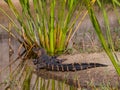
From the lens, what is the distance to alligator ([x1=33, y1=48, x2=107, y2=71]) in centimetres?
507

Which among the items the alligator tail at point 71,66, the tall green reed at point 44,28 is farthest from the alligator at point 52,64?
the tall green reed at point 44,28

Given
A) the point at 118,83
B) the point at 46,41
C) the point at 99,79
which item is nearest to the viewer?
the point at 118,83

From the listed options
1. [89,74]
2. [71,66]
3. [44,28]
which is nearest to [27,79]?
[71,66]

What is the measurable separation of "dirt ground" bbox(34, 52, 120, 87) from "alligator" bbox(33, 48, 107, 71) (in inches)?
2.7

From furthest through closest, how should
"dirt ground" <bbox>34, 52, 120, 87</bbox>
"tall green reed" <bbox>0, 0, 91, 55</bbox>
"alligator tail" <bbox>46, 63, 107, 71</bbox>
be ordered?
"tall green reed" <bbox>0, 0, 91, 55</bbox>
"alligator tail" <bbox>46, 63, 107, 71</bbox>
"dirt ground" <bbox>34, 52, 120, 87</bbox>

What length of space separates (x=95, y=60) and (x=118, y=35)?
1.37 metres

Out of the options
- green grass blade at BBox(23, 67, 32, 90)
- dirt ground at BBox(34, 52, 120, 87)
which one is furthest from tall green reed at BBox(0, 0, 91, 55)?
green grass blade at BBox(23, 67, 32, 90)

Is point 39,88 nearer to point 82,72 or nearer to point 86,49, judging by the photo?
point 82,72

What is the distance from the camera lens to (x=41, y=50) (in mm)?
5910

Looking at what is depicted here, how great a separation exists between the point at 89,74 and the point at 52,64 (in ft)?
2.80

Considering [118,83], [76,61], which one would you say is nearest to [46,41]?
[76,61]

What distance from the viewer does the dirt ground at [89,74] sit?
4348 millimetres

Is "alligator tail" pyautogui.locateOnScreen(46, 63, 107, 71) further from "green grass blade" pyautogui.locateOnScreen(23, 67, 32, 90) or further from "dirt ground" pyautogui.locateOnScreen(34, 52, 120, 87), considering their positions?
"green grass blade" pyautogui.locateOnScreen(23, 67, 32, 90)

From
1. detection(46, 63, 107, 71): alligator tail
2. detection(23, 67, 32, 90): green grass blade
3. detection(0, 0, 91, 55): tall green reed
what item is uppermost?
detection(0, 0, 91, 55): tall green reed
